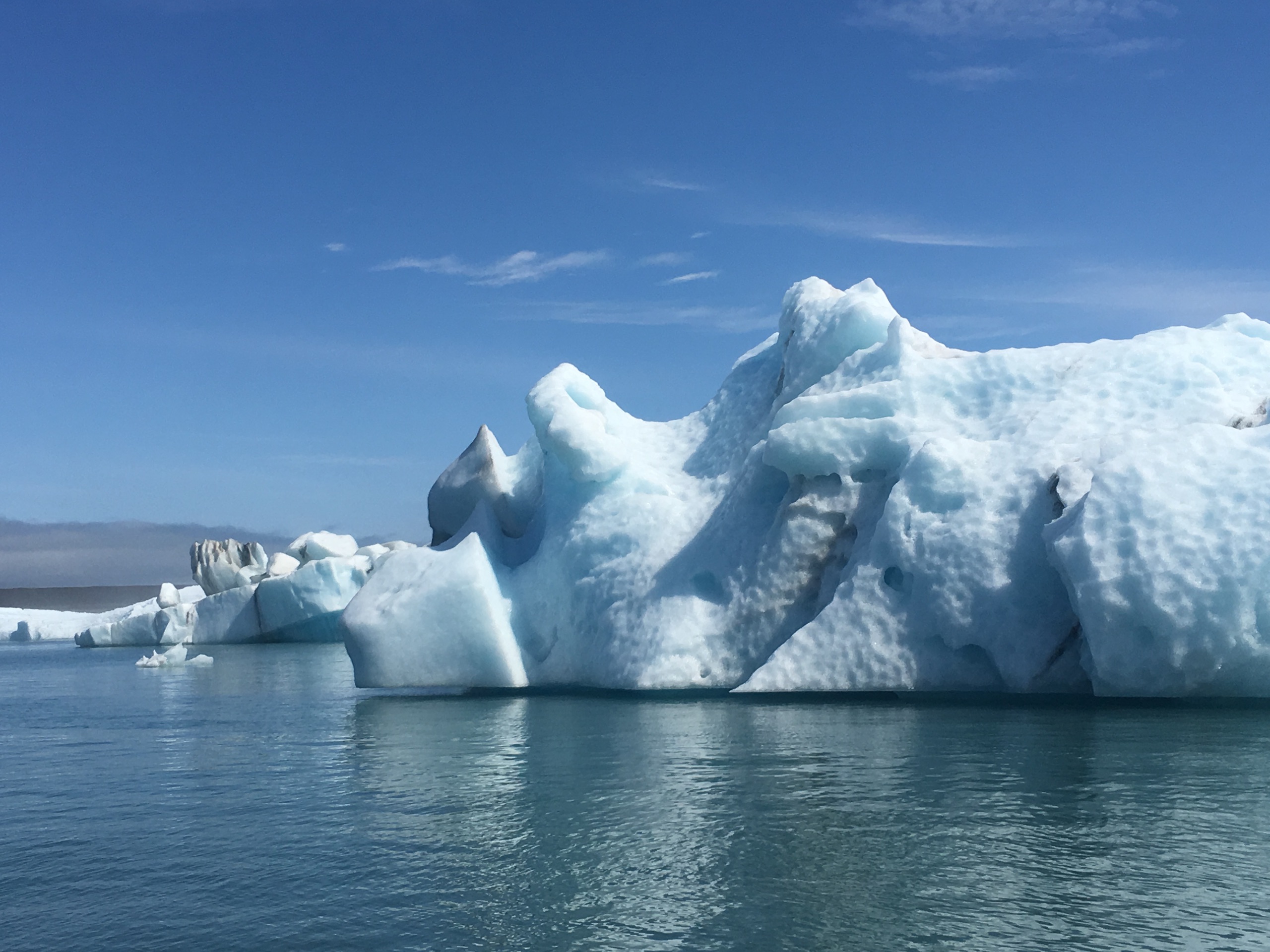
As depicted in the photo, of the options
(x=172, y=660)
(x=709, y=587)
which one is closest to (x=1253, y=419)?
(x=709, y=587)

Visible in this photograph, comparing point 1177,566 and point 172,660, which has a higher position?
point 1177,566

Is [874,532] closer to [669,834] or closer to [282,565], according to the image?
[669,834]

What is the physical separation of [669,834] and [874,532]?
225 inches

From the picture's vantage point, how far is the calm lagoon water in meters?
4.24

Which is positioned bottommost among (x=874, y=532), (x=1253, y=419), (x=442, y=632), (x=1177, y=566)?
(x=442, y=632)

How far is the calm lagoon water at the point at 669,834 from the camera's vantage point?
4.24m

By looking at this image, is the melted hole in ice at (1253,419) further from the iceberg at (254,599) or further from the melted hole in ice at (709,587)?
the iceberg at (254,599)

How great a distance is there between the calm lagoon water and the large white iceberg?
672 millimetres

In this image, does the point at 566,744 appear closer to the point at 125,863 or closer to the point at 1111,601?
the point at 125,863

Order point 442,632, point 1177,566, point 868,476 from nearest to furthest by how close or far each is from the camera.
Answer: point 1177,566, point 868,476, point 442,632

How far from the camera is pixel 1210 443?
9.09 meters

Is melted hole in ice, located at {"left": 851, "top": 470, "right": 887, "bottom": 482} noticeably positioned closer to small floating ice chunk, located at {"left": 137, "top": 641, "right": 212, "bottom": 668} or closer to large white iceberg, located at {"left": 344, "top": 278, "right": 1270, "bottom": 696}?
large white iceberg, located at {"left": 344, "top": 278, "right": 1270, "bottom": 696}

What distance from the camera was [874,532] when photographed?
35.2 feet

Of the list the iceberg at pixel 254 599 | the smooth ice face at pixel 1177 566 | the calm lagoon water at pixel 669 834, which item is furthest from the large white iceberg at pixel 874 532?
the iceberg at pixel 254 599
